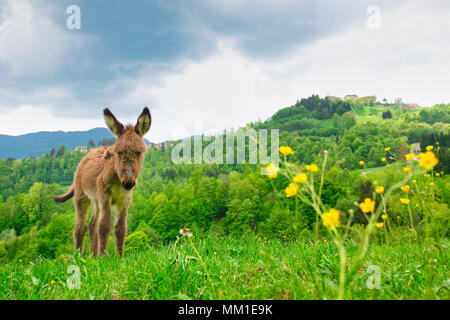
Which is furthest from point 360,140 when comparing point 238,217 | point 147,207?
point 147,207

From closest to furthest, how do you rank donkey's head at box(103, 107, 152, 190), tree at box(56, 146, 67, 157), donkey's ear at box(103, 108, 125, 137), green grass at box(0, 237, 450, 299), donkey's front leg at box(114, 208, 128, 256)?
1. green grass at box(0, 237, 450, 299)
2. donkey's head at box(103, 107, 152, 190)
3. donkey's ear at box(103, 108, 125, 137)
4. donkey's front leg at box(114, 208, 128, 256)
5. tree at box(56, 146, 67, 157)

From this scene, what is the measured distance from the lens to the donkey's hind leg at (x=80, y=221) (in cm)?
557

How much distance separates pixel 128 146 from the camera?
14.3 feet

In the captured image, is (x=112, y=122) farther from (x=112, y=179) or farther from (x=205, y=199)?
(x=205, y=199)

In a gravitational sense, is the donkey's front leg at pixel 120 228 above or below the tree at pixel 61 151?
below

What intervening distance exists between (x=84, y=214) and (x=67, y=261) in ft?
7.14

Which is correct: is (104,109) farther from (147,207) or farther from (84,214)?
(147,207)

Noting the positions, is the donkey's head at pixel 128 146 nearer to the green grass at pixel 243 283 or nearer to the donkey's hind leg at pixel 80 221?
the green grass at pixel 243 283

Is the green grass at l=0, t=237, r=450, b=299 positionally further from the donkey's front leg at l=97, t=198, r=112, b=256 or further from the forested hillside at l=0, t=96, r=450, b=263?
the forested hillside at l=0, t=96, r=450, b=263

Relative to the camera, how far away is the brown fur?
435cm

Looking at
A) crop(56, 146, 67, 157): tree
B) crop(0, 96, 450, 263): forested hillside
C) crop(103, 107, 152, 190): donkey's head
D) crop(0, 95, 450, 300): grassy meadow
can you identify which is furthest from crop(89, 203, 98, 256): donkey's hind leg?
crop(56, 146, 67, 157): tree

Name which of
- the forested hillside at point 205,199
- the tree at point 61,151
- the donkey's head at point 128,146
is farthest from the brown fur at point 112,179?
the tree at point 61,151

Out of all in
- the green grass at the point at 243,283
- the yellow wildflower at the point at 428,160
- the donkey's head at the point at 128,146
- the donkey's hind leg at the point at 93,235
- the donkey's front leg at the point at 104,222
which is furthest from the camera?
the donkey's hind leg at the point at 93,235
